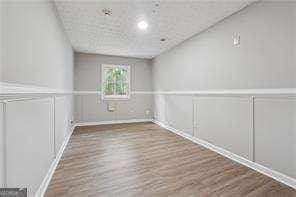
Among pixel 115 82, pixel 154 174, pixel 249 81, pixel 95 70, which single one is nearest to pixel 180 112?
pixel 249 81

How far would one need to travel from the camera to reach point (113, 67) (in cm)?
565

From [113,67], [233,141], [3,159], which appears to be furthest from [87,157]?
[113,67]

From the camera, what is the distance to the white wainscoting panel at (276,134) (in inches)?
71.9

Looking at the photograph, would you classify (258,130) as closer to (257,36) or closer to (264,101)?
(264,101)

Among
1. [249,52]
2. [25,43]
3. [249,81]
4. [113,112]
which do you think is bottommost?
[113,112]

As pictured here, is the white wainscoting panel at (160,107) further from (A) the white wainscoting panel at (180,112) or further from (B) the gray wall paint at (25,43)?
(B) the gray wall paint at (25,43)

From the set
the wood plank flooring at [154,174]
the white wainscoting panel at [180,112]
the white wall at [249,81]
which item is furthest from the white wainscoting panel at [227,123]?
the white wainscoting panel at [180,112]

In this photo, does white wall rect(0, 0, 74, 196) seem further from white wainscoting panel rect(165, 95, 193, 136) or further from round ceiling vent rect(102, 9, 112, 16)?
white wainscoting panel rect(165, 95, 193, 136)

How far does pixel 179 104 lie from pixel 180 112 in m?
0.21

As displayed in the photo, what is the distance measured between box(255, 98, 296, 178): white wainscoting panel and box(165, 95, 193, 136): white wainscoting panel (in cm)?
161

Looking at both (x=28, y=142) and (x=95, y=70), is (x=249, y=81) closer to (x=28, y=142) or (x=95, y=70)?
(x=28, y=142)

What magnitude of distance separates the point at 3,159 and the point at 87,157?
1787 millimetres

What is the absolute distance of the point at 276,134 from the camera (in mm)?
1973

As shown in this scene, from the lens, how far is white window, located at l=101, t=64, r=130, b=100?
558 centimetres
